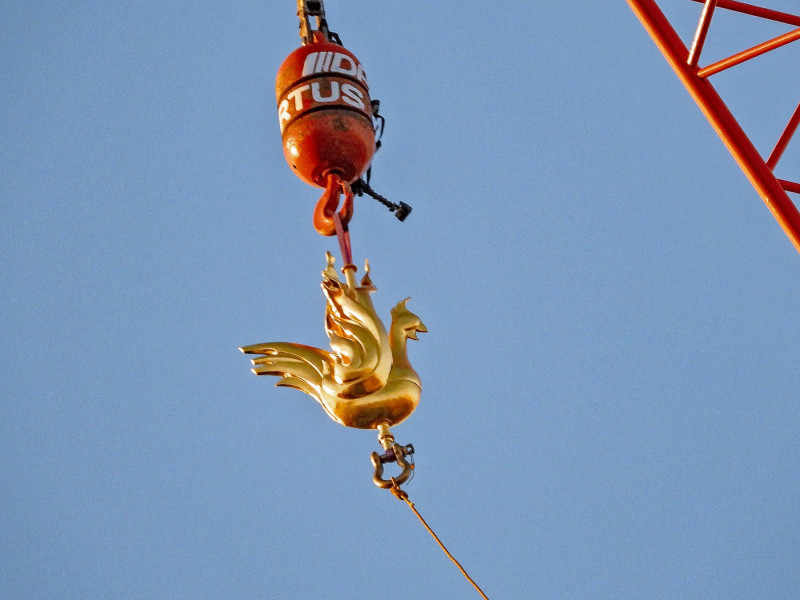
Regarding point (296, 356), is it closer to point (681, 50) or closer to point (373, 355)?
point (373, 355)

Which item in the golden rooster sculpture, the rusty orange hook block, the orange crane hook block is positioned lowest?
the golden rooster sculpture

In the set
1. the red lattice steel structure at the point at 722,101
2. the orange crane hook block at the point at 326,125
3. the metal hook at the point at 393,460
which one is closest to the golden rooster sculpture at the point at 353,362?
the metal hook at the point at 393,460

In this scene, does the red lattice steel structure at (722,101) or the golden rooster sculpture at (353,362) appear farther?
the red lattice steel structure at (722,101)

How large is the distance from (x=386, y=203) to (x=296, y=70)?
0.97 metres

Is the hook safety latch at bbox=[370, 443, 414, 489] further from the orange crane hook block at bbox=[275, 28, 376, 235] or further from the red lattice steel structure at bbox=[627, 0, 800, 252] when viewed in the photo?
the red lattice steel structure at bbox=[627, 0, 800, 252]

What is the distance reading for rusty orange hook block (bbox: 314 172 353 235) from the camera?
7.03 m

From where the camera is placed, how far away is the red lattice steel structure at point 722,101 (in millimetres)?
7313

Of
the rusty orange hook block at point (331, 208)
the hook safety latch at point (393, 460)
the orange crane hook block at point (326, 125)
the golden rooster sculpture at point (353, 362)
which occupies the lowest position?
the hook safety latch at point (393, 460)

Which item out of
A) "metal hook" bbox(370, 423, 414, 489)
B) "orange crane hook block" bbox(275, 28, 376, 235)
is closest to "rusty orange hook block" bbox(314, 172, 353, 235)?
"orange crane hook block" bbox(275, 28, 376, 235)

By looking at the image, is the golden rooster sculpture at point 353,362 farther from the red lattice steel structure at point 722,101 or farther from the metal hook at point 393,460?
the red lattice steel structure at point 722,101

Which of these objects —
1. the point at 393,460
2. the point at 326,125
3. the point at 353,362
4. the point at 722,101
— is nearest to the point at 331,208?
the point at 326,125

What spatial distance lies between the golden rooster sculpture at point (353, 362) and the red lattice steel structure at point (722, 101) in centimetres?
239

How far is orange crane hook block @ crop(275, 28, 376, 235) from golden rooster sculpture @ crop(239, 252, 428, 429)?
0.79 metres

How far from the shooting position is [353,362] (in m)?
6.14
